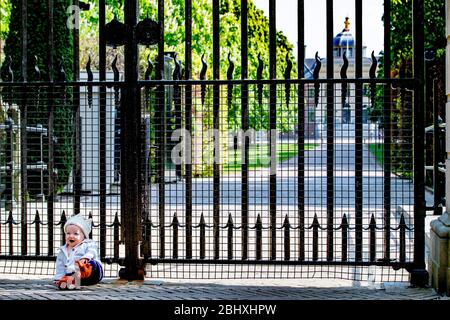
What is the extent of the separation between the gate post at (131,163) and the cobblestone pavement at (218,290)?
234mm

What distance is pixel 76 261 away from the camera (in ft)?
22.5

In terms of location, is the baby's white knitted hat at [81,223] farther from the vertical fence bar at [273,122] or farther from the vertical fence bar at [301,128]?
the vertical fence bar at [301,128]

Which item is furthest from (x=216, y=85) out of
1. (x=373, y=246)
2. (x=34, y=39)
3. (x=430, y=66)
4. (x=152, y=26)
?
(x=34, y=39)

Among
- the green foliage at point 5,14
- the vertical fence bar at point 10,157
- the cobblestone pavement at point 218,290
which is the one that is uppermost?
the green foliage at point 5,14

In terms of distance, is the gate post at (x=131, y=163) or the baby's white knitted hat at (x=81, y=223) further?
the gate post at (x=131, y=163)

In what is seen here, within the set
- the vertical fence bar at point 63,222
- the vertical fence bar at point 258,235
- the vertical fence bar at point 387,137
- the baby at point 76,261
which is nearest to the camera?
the baby at point 76,261

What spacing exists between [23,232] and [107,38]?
205cm

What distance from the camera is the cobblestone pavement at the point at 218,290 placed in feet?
20.8

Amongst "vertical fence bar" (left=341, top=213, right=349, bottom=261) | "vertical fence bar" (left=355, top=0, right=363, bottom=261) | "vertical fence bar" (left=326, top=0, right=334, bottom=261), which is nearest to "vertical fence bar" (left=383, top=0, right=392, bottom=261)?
"vertical fence bar" (left=355, top=0, right=363, bottom=261)

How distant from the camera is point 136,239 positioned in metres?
7.18

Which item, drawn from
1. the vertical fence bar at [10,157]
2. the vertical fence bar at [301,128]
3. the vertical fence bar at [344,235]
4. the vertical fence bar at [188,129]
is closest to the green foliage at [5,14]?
the vertical fence bar at [10,157]

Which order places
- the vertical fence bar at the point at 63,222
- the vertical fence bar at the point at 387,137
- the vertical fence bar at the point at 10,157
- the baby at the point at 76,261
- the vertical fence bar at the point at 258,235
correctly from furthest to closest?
the vertical fence bar at the point at 10,157
the vertical fence bar at the point at 63,222
the vertical fence bar at the point at 258,235
the vertical fence bar at the point at 387,137
the baby at the point at 76,261

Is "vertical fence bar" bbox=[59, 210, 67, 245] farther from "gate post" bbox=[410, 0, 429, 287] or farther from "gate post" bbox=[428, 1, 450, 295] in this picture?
"gate post" bbox=[428, 1, 450, 295]

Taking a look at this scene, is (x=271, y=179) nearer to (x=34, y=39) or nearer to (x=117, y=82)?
(x=117, y=82)
